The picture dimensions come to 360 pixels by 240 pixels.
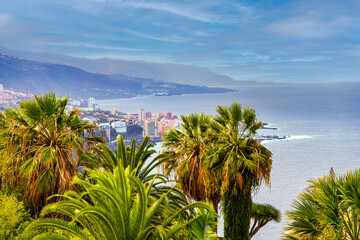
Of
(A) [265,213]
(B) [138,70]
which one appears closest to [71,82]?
(B) [138,70]

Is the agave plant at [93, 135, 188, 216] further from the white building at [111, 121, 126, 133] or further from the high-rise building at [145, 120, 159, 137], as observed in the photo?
the high-rise building at [145, 120, 159, 137]

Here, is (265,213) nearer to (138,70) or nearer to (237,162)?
(237,162)

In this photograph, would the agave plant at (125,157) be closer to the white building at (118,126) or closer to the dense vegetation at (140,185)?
the dense vegetation at (140,185)

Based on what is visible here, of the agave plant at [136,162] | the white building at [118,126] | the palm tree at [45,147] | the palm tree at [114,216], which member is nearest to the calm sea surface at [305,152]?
the agave plant at [136,162]

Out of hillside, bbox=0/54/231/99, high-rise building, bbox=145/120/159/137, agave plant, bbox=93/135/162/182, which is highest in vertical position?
hillside, bbox=0/54/231/99

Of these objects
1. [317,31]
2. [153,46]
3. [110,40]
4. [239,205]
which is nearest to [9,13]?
[110,40]

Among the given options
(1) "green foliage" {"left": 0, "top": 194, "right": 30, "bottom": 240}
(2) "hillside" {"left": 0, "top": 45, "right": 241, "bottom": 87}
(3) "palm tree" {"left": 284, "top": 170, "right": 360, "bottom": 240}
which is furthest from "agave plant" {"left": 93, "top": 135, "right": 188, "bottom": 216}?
(2) "hillside" {"left": 0, "top": 45, "right": 241, "bottom": 87}

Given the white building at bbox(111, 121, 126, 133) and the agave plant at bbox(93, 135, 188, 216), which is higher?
the white building at bbox(111, 121, 126, 133)
